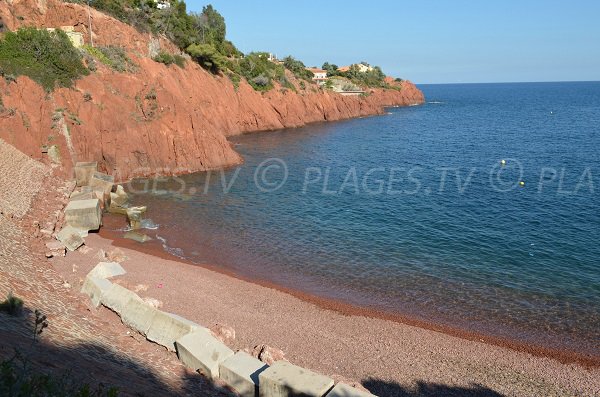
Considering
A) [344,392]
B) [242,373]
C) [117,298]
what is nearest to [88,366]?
[242,373]

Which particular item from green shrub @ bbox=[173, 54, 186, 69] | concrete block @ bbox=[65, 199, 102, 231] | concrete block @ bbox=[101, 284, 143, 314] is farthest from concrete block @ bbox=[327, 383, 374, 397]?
green shrub @ bbox=[173, 54, 186, 69]

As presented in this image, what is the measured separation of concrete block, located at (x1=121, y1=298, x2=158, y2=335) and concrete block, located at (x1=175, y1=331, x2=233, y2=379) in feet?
5.12

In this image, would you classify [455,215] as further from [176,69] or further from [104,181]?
[176,69]

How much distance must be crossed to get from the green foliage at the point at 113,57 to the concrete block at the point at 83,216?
20.9m

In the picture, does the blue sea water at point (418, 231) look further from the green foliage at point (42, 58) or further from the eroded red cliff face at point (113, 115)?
the green foliage at point (42, 58)

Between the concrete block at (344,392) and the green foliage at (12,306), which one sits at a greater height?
the green foliage at (12,306)

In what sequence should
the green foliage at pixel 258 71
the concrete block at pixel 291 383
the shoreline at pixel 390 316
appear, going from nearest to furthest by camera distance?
the concrete block at pixel 291 383 < the shoreline at pixel 390 316 < the green foliage at pixel 258 71

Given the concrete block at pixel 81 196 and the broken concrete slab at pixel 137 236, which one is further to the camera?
the concrete block at pixel 81 196

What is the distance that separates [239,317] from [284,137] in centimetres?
5053

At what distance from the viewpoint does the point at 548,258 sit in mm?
24781

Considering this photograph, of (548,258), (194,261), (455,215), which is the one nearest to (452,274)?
(548,258)

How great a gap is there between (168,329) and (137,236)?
13279 millimetres

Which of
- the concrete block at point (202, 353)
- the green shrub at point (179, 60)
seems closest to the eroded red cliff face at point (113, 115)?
the green shrub at point (179, 60)

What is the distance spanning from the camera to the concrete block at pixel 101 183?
105 feet
